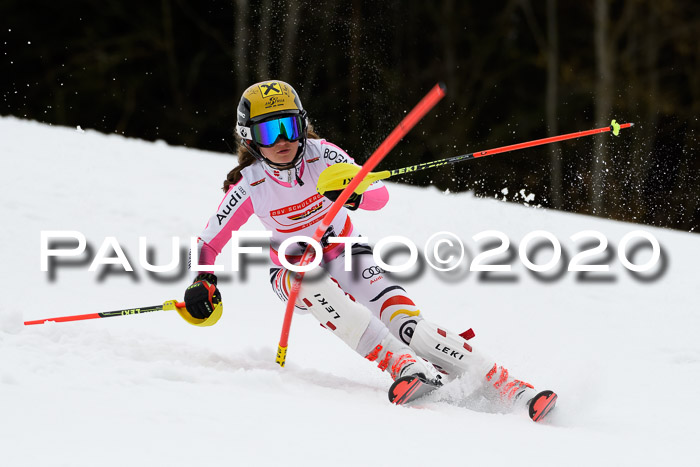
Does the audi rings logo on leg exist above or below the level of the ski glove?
below

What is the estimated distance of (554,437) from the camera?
2877 millimetres

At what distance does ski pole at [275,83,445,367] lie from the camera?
280 cm

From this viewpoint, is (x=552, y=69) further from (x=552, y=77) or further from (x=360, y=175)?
(x=360, y=175)

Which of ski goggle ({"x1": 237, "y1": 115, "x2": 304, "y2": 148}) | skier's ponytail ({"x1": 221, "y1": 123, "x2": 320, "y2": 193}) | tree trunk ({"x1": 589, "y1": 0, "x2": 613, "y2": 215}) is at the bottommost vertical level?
skier's ponytail ({"x1": 221, "y1": 123, "x2": 320, "y2": 193})

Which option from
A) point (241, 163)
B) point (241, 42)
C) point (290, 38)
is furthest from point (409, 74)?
point (241, 163)

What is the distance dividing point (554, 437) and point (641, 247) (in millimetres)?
4603

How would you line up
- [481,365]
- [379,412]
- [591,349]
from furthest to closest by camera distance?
[591,349] < [481,365] < [379,412]

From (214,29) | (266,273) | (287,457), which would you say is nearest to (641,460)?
(287,457)

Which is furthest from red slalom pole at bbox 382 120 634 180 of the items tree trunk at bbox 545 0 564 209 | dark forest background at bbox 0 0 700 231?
tree trunk at bbox 545 0 564 209

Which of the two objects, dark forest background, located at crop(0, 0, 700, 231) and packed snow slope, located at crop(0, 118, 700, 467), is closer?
packed snow slope, located at crop(0, 118, 700, 467)

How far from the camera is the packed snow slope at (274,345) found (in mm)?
2449

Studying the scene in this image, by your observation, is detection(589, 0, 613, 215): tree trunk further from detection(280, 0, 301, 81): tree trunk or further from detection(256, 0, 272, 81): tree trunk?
detection(256, 0, 272, 81): tree trunk

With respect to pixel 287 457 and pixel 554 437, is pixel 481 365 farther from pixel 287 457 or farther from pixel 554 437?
pixel 287 457

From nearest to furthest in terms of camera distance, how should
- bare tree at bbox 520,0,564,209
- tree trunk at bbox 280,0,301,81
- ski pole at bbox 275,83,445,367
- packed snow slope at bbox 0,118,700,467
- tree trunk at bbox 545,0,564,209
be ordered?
1. packed snow slope at bbox 0,118,700,467
2. ski pole at bbox 275,83,445,367
3. bare tree at bbox 520,0,564,209
4. tree trunk at bbox 280,0,301,81
5. tree trunk at bbox 545,0,564,209
